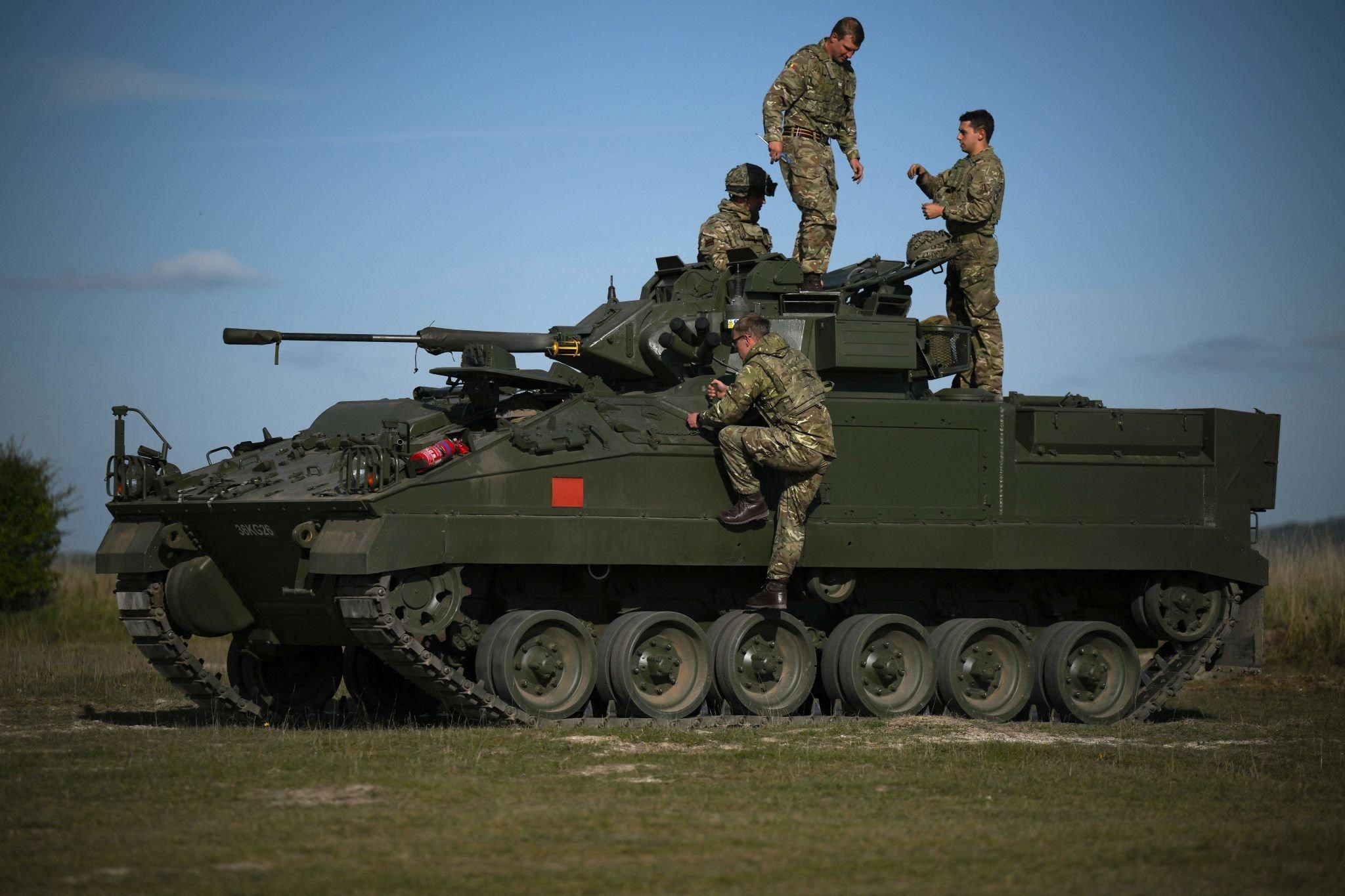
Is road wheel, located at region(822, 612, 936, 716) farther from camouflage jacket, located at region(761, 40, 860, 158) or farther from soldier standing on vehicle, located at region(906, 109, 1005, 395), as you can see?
camouflage jacket, located at region(761, 40, 860, 158)

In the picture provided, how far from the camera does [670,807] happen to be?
10391mm

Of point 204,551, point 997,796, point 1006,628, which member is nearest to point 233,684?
point 204,551

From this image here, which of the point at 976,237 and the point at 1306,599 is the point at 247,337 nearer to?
the point at 976,237

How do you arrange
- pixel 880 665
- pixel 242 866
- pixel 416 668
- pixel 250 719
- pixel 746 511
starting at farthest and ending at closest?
pixel 250 719
pixel 880 665
pixel 746 511
pixel 416 668
pixel 242 866

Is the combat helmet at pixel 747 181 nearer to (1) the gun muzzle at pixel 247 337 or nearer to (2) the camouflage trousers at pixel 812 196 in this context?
(2) the camouflage trousers at pixel 812 196

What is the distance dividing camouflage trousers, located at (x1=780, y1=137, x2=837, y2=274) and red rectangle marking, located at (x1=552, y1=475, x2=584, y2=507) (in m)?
4.35

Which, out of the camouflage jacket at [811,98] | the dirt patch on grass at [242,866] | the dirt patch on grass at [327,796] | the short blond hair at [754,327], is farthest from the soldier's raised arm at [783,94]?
the dirt patch on grass at [242,866]

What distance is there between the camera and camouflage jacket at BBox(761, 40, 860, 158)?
59.4 ft

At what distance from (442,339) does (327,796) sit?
6073mm

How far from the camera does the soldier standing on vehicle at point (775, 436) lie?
14648 millimetres

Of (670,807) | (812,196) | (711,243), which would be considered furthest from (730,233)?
(670,807)

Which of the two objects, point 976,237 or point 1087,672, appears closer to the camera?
point 1087,672

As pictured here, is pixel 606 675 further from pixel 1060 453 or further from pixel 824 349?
pixel 1060 453

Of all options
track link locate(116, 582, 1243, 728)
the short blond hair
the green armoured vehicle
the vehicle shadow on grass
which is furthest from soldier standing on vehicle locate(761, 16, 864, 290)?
the vehicle shadow on grass
